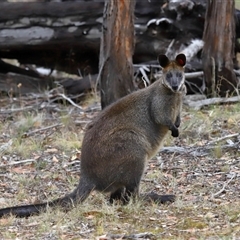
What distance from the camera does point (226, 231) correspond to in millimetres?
4855

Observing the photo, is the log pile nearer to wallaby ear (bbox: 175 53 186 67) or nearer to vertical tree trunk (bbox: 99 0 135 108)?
vertical tree trunk (bbox: 99 0 135 108)

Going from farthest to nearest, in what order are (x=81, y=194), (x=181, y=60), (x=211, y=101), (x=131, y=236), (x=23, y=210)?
(x=211, y=101), (x=181, y=60), (x=81, y=194), (x=23, y=210), (x=131, y=236)

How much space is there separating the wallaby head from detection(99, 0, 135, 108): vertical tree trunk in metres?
2.48

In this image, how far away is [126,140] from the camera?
5.73 metres

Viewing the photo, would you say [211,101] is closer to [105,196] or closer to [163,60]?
[163,60]

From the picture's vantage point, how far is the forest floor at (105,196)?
5.05 metres

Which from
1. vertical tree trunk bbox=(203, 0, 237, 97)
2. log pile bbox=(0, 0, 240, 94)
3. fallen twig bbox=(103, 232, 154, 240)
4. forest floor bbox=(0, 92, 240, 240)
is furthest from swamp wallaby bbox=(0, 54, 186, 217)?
log pile bbox=(0, 0, 240, 94)

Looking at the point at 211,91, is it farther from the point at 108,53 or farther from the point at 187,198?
the point at 187,198

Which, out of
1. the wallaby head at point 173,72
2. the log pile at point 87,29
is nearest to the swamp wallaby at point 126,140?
the wallaby head at point 173,72

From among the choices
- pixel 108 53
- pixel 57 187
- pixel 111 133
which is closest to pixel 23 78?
pixel 108 53

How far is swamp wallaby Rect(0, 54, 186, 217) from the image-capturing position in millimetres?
5617

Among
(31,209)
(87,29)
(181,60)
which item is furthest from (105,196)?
(87,29)

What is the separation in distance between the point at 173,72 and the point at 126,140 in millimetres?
825

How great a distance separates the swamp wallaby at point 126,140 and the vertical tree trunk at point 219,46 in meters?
2.93
